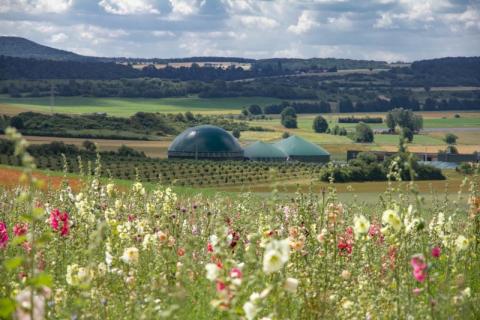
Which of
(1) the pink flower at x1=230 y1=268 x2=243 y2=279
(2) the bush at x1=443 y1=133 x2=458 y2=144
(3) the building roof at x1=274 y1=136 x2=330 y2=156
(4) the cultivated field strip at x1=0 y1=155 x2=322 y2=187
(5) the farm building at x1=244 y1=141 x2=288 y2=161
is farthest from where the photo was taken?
(2) the bush at x1=443 y1=133 x2=458 y2=144

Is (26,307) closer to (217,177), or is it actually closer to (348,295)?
(348,295)

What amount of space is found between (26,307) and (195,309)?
9.93 feet

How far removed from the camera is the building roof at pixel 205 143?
10319 cm

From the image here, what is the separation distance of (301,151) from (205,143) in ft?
52.6

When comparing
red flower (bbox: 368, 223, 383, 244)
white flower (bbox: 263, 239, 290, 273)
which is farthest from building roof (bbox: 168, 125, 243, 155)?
white flower (bbox: 263, 239, 290, 273)

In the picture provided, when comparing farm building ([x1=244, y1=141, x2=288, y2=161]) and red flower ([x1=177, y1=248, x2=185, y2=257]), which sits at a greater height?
red flower ([x1=177, y1=248, x2=185, y2=257])

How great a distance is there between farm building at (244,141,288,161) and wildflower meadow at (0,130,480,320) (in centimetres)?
9550

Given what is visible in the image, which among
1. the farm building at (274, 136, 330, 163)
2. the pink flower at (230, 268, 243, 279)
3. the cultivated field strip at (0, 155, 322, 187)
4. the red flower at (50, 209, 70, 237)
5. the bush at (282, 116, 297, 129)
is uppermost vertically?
the pink flower at (230, 268, 243, 279)

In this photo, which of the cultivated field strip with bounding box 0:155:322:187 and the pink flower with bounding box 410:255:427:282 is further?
the cultivated field strip with bounding box 0:155:322:187

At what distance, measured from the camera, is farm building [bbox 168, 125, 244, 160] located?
103 meters

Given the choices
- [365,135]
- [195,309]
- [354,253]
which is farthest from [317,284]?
[365,135]

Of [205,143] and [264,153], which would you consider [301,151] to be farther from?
[205,143]

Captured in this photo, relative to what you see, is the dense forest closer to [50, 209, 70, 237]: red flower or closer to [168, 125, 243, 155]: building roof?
[168, 125, 243, 155]: building roof

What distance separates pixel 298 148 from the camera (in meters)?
116
